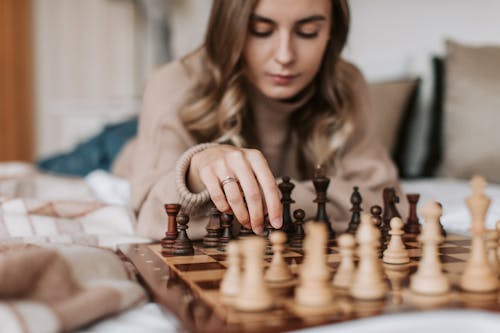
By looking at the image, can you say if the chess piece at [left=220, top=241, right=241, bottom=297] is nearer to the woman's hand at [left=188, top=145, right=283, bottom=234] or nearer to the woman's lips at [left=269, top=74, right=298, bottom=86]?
the woman's hand at [left=188, top=145, right=283, bottom=234]

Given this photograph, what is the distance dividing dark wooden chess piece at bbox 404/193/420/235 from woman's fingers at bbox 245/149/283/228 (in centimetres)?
38

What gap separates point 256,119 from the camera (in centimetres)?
190

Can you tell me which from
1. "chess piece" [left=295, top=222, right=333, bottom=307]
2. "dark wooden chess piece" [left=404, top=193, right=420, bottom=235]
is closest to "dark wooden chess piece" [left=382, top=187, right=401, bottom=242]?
"dark wooden chess piece" [left=404, top=193, right=420, bottom=235]

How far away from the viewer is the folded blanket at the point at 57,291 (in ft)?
2.35

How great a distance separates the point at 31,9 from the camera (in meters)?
4.84

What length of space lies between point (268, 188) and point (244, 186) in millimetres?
45

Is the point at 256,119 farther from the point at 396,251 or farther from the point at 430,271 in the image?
the point at 430,271

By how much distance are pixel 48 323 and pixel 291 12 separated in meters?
1.06

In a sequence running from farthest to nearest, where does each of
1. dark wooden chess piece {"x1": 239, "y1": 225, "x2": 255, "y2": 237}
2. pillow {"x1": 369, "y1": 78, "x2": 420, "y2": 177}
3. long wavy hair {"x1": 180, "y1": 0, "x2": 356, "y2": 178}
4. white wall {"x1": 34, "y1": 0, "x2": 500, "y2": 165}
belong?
1. white wall {"x1": 34, "y1": 0, "x2": 500, "y2": 165}
2. pillow {"x1": 369, "y1": 78, "x2": 420, "y2": 177}
3. long wavy hair {"x1": 180, "y1": 0, "x2": 356, "y2": 178}
4. dark wooden chess piece {"x1": 239, "y1": 225, "x2": 255, "y2": 237}

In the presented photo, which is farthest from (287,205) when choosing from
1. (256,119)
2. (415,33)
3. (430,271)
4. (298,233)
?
(415,33)

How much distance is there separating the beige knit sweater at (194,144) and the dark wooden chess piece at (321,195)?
0.37ft

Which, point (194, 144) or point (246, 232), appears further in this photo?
point (194, 144)

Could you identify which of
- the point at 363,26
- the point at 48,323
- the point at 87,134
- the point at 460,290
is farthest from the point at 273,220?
the point at 87,134

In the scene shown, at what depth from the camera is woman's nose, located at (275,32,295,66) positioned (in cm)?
157
